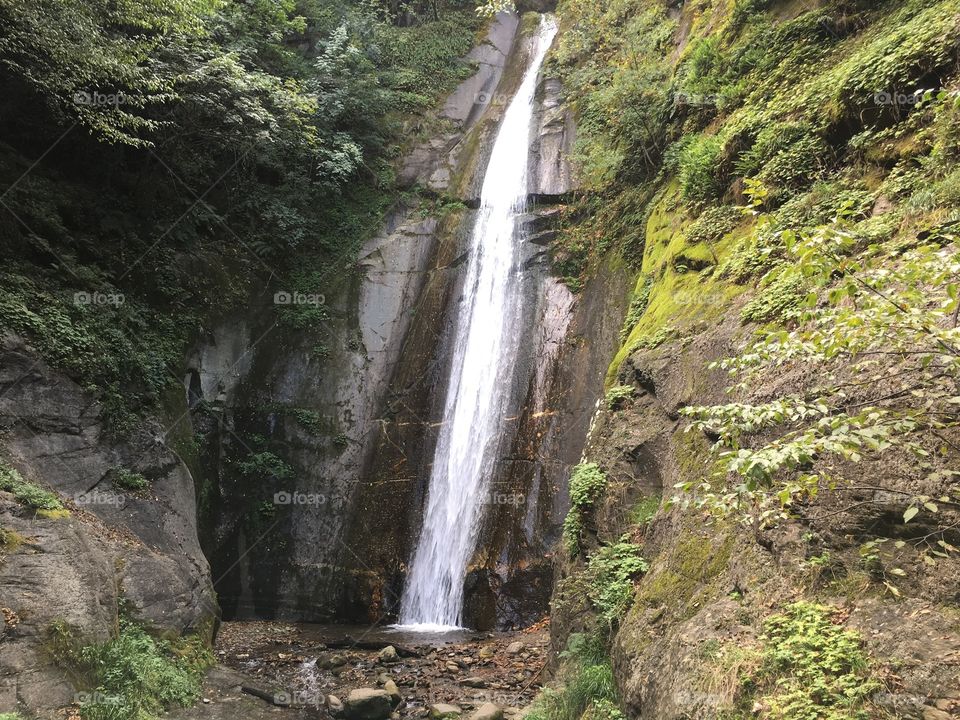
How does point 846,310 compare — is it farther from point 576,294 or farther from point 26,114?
point 26,114

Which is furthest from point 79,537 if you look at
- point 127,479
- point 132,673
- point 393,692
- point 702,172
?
point 702,172

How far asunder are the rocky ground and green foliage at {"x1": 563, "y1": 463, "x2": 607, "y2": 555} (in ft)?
6.20

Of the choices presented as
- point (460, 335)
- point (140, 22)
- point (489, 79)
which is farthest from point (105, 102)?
point (489, 79)

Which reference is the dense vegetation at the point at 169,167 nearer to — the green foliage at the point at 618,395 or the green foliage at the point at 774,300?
the green foliage at the point at 618,395

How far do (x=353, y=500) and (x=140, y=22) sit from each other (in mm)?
9540

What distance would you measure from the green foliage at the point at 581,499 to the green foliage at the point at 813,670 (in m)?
3.52

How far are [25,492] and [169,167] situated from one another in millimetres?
8966

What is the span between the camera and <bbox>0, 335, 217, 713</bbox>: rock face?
6.22 meters

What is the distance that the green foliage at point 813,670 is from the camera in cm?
368

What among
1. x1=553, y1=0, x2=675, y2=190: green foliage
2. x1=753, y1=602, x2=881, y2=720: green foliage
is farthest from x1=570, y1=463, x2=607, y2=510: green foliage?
x1=553, y1=0, x2=675, y2=190: green foliage

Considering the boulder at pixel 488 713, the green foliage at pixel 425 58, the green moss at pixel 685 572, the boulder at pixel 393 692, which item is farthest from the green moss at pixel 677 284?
the green foliage at pixel 425 58

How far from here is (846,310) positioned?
11.0ft

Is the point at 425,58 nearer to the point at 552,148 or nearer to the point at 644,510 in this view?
the point at 552,148

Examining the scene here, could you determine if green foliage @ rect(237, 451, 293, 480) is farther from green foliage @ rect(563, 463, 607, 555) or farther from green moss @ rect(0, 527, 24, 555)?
green foliage @ rect(563, 463, 607, 555)
